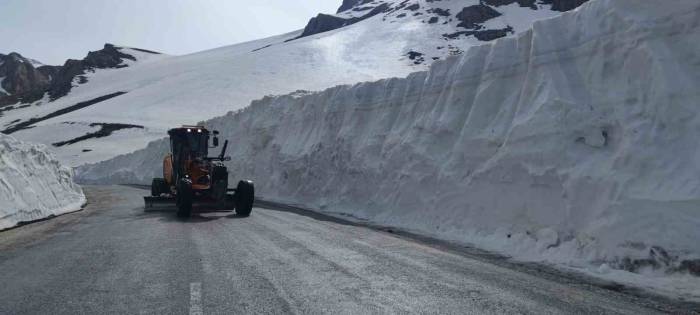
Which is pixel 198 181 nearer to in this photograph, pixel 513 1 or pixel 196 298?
pixel 196 298

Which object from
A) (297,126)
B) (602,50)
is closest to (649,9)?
(602,50)

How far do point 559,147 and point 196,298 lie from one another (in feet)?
24.8

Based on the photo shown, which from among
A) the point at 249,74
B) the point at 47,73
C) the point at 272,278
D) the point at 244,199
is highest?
the point at 47,73

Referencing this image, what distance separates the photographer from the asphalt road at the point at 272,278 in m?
5.22

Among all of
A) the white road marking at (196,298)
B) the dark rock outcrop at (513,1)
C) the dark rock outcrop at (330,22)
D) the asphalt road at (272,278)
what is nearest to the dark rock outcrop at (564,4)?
the dark rock outcrop at (513,1)

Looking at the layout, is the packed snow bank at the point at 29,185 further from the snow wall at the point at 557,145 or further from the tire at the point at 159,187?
the snow wall at the point at 557,145

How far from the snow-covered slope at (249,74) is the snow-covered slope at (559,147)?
53.1 metres

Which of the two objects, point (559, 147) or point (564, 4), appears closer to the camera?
point (559, 147)

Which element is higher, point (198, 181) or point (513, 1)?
point (513, 1)

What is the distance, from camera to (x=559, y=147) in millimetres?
10047

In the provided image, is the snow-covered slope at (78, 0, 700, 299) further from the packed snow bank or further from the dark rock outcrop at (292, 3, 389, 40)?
the dark rock outcrop at (292, 3, 389, 40)

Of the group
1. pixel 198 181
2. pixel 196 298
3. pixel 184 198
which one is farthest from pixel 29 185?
pixel 196 298

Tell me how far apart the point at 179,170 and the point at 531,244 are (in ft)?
37.1

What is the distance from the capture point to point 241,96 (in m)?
85.4
